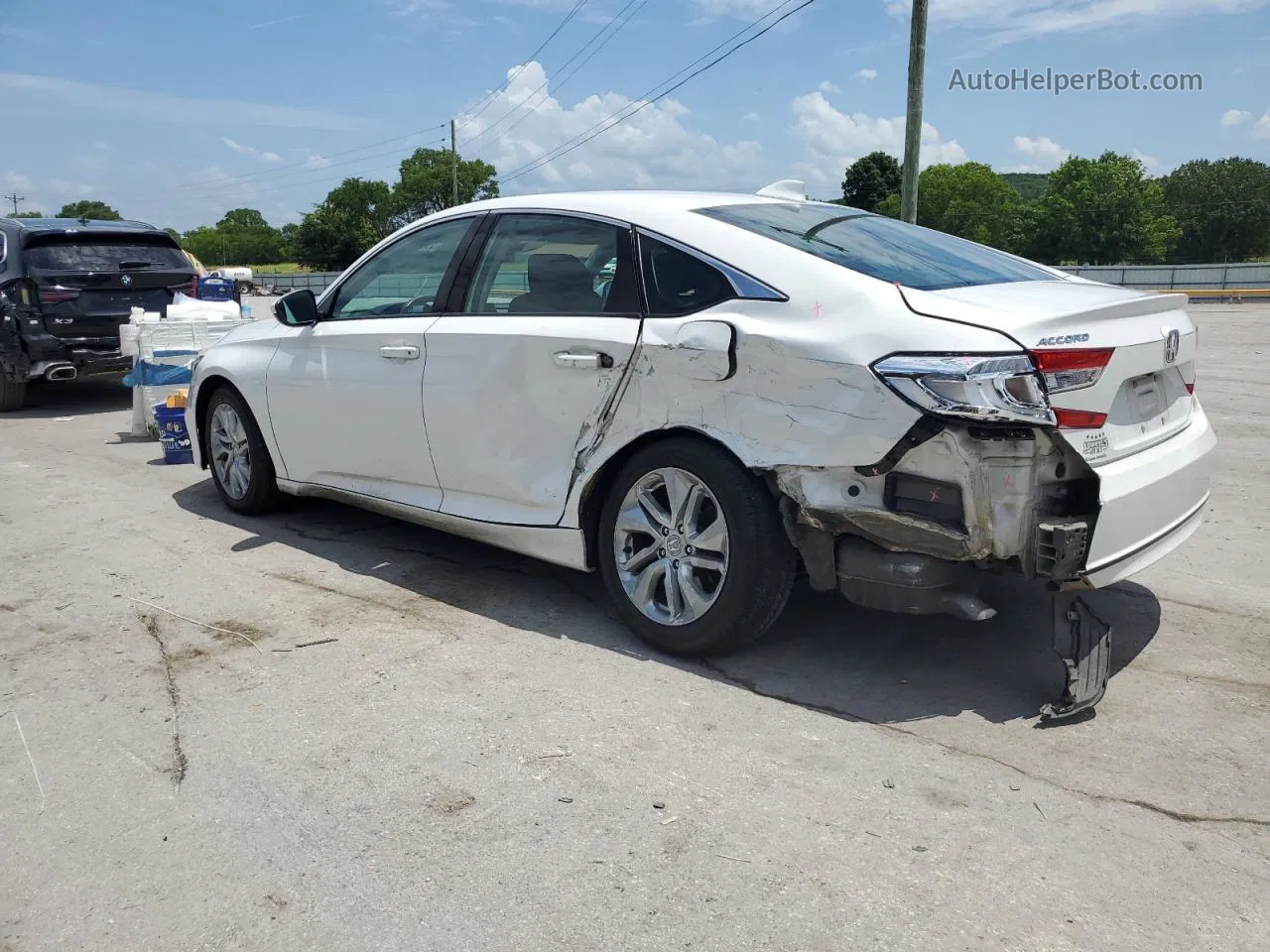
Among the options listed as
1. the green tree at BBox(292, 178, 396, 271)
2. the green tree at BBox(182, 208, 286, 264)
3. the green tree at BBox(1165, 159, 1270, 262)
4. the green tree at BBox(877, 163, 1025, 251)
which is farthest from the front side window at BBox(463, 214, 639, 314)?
the green tree at BBox(182, 208, 286, 264)

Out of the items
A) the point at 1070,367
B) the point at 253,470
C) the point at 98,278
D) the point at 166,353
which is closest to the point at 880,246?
the point at 1070,367

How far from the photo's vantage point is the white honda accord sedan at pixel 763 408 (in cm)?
320

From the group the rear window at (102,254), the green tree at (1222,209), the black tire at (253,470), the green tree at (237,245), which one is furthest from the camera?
the green tree at (237,245)

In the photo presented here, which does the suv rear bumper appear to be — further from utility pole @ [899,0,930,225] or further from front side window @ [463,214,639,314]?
utility pole @ [899,0,930,225]

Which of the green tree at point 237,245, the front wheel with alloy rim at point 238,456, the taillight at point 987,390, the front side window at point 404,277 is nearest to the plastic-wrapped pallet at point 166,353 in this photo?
the front wheel with alloy rim at point 238,456

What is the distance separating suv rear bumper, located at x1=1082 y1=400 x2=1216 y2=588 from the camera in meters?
3.24

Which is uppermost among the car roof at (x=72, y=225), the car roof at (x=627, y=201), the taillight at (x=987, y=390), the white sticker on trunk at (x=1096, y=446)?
the car roof at (x=72, y=225)

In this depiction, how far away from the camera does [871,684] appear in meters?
3.72

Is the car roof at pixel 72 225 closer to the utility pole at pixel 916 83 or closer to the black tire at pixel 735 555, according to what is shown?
the black tire at pixel 735 555

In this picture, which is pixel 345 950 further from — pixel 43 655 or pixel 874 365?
pixel 43 655

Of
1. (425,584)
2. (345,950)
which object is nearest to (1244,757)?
(345,950)

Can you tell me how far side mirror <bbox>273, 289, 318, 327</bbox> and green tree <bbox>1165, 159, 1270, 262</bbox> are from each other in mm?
98214

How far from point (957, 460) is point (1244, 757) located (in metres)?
1.23

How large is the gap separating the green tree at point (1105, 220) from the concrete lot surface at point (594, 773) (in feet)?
293
